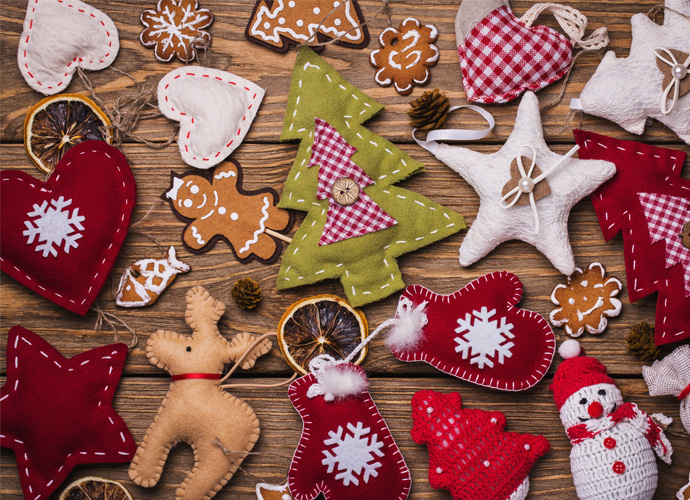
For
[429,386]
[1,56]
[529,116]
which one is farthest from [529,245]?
[1,56]

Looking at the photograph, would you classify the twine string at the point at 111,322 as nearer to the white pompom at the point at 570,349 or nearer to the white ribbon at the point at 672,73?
the white pompom at the point at 570,349

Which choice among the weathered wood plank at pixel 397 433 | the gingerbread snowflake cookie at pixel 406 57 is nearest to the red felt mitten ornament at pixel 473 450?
the weathered wood plank at pixel 397 433

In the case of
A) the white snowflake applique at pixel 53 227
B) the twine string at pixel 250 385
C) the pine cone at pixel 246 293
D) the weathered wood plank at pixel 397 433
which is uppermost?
the white snowflake applique at pixel 53 227

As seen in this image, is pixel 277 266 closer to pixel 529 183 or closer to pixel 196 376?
pixel 196 376

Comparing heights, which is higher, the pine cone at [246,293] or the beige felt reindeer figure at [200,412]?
the pine cone at [246,293]

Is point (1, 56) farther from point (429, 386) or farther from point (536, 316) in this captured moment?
point (536, 316)
